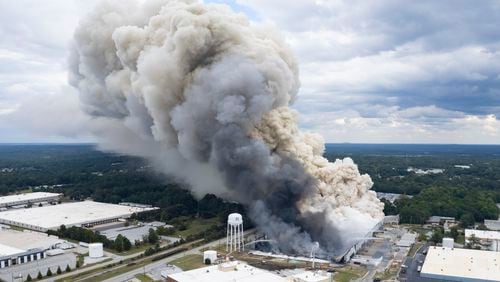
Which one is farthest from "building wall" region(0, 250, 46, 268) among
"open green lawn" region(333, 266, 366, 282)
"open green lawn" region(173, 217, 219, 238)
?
"open green lawn" region(333, 266, 366, 282)

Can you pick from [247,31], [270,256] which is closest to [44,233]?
[270,256]

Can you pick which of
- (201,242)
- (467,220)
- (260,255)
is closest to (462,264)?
(260,255)

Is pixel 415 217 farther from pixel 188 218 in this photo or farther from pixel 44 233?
pixel 44 233

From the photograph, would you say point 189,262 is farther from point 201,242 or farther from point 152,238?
point 152,238

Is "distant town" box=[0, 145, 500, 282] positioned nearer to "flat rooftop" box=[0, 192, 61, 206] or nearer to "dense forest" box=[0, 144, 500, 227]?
"flat rooftop" box=[0, 192, 61, 206]

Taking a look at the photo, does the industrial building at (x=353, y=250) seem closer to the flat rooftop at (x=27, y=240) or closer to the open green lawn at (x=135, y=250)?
the open green lawn at (x=135, y=250)

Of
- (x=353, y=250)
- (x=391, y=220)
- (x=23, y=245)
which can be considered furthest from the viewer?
(x=391, y=220)
